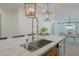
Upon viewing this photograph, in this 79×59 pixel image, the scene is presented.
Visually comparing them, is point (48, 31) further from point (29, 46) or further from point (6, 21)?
point (29, 46)

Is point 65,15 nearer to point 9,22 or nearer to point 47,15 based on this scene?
point 47,15

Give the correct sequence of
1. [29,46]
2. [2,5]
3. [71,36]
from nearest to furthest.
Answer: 1. [2,5]
2. [71,36]
3. [29,46]

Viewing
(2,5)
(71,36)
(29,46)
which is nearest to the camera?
(2,5)

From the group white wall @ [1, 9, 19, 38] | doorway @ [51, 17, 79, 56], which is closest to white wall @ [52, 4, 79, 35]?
doorway @ [51, 17, 79, 56]

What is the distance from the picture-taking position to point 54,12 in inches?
36.8

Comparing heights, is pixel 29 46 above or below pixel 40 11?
below

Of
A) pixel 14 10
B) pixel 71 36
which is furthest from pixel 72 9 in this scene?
pixel 14 10

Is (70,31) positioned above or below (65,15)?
below

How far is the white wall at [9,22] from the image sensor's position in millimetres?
855

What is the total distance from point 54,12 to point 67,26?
13cm

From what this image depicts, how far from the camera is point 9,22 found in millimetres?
870

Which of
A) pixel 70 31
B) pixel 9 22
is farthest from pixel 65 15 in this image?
pixel 9 22

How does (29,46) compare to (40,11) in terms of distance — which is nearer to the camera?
(40,11)

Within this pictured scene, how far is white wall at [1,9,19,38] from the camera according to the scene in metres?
0.85
